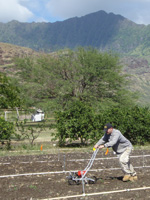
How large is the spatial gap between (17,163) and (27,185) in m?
2.51

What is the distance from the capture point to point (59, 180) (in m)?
7.34

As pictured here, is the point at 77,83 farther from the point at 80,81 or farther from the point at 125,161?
the point at 125,161

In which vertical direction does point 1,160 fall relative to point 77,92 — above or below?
below

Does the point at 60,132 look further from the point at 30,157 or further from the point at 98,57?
the point at 98,57

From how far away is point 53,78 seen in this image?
29.9 meters

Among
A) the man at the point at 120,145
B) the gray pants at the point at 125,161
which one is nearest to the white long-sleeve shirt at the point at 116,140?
the man at the point at 120,145

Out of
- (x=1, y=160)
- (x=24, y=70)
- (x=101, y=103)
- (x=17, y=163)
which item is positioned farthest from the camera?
(x=24, y=70)

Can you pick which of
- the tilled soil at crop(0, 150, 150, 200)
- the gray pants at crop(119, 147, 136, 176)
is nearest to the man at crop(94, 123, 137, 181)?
the gray pants at crop(119, 147, 136, 176)

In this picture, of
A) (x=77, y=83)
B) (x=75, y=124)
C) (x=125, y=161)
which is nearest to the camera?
(x=125, y=161)

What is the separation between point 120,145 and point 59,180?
1.83 meters

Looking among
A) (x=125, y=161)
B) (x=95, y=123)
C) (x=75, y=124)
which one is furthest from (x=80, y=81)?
(x=125, y=161)

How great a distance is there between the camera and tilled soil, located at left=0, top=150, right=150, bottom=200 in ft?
20.1

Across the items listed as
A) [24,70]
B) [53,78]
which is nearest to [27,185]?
[53,78]

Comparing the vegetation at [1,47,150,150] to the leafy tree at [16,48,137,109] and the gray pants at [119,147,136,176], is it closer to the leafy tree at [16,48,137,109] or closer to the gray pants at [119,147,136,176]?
the leafy tree at [16,48,137,109]
